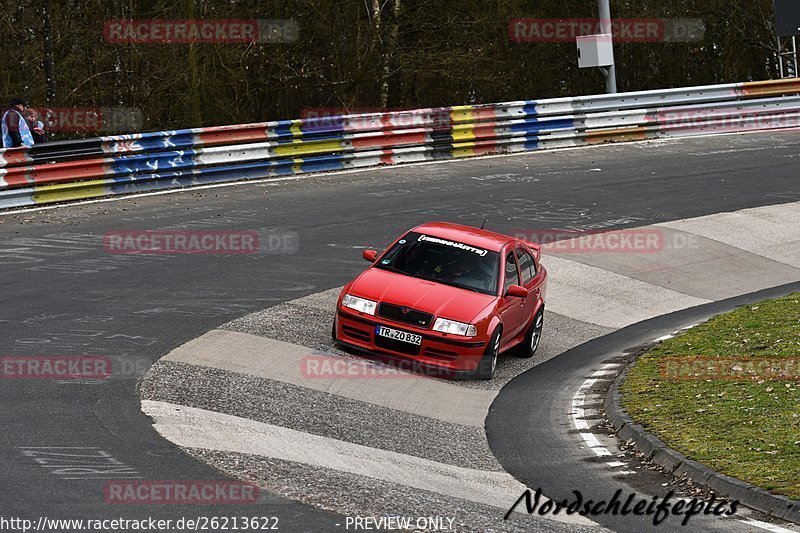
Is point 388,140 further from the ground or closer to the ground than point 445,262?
further from the ground

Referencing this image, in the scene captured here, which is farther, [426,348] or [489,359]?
[489,359]

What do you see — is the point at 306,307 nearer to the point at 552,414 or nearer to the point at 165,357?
the point at 165,357

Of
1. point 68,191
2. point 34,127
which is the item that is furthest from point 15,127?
point 68,191

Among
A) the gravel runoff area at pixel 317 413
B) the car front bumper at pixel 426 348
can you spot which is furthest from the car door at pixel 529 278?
the gravel runoff area at pixel 317 413

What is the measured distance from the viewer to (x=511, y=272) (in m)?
14.3

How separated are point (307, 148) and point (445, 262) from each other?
33.7 ft

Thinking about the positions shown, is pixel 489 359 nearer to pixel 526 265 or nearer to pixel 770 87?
pixel 526 265

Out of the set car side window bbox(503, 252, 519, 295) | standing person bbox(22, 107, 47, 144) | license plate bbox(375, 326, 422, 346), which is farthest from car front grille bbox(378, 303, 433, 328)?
standing person bbox(22, 107, 47, 144)

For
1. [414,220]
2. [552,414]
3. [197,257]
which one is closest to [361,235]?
[414,220]

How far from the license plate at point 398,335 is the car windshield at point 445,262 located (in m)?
1.03

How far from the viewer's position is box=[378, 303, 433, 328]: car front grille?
1317 centimetres

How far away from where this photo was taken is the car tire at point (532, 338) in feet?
48.0

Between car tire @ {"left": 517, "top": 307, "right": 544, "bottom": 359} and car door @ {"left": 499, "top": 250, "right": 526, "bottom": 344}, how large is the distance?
0.30 m

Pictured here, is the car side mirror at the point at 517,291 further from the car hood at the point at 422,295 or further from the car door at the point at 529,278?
the car door at the point at 529,278
